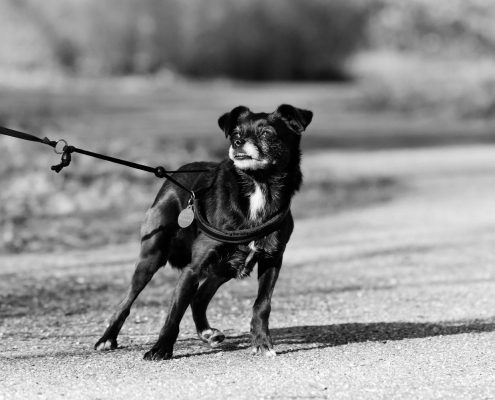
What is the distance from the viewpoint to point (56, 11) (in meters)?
30.5

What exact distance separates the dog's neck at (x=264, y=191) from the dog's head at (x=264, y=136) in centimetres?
7

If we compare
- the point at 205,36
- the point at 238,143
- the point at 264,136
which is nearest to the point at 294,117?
the point at 264,136

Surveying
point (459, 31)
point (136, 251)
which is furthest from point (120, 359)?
point (459, 31)

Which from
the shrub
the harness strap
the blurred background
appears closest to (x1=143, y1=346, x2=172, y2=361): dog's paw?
the harness strap

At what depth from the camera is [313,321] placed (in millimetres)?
6848

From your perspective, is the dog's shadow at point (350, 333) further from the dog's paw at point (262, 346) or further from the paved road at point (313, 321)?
the dog's paw at point (262, 346)

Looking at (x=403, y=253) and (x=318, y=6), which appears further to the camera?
(x=318, y=6)

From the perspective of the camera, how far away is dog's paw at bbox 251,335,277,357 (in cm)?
561

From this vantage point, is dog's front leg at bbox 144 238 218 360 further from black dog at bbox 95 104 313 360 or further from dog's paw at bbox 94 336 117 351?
dog's paw at bbox 94 336 117 351

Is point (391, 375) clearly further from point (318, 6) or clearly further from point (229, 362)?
point (318, 6)

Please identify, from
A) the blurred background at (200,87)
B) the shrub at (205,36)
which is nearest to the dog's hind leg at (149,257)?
the blurred background at (200,87)

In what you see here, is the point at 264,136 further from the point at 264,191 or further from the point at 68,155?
the point at 68,155

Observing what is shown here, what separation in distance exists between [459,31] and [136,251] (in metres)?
31.9

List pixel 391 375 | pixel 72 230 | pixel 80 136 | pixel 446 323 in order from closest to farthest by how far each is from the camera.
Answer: pixel 391 375, pixel 446 323, pixel 72 230, pixel 80 136
